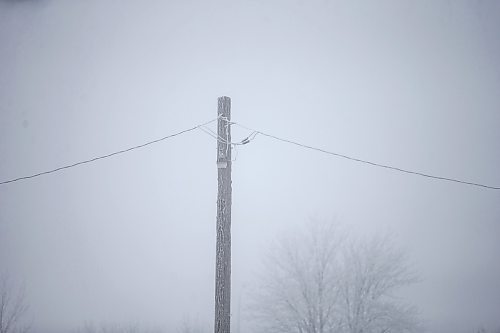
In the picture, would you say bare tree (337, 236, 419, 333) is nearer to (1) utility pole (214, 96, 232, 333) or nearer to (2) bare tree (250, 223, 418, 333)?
(2) bare tree (250, 223, 418, 333)

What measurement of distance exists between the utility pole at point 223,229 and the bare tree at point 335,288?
14.1 m

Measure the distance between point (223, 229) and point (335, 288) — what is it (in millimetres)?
15569

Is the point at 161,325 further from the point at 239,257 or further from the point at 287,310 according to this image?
the point at 239,257

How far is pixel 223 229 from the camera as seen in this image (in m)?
7.47

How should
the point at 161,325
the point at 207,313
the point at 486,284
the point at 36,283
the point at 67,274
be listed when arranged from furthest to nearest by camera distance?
the point at 67,274 < the point at 36,283 < the point at 207,313 < the point at 486,284 < the point at 161,325

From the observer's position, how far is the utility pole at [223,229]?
7.24 metres

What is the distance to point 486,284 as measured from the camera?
49938 millimetres

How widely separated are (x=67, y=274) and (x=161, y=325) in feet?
159

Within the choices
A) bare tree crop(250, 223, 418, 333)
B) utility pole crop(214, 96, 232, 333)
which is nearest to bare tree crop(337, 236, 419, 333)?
bare tree crop(250, 223, 418, 333)

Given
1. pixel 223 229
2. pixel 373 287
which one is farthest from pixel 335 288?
pixel 223 229

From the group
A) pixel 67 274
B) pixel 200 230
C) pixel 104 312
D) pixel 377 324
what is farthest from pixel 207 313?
pixel 200 230

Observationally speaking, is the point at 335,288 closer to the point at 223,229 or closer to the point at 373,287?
the point at 373,287

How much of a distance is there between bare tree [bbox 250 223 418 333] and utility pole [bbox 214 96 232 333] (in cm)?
1411

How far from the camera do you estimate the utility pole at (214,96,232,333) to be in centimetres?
724
